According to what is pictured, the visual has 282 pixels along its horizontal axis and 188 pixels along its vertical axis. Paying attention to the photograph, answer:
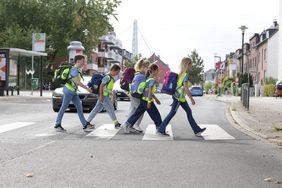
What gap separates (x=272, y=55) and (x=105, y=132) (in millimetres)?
64273

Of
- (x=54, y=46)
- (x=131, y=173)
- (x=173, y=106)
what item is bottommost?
(x=131, y=173)

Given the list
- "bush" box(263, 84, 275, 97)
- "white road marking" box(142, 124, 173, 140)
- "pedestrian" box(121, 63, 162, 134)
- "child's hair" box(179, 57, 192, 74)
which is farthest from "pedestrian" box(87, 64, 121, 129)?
"bush" box(263, 84, 275, 97)

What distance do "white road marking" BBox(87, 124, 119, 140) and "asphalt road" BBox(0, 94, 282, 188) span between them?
2 cm

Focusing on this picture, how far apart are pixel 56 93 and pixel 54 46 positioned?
38.0 meters

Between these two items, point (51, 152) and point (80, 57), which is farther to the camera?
point (80, 57)

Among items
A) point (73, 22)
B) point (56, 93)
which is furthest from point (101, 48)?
point (56, 93)

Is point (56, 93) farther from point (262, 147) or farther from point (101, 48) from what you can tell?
point (101, 48)

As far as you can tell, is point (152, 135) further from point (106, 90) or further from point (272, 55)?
point (272, 55)

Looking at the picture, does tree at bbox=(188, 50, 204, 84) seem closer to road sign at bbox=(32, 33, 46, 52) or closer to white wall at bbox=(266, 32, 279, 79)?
white wall at bbox=(266, 32, 279, 79)

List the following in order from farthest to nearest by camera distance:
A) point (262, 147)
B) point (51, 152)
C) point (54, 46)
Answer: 1. point (54, 46)
2. point (262, 147)
3. point (51, 152)

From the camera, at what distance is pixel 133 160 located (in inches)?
297

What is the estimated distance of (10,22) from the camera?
57.2m

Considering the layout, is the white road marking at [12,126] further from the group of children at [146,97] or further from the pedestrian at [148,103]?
the pedestrian at [148,103]

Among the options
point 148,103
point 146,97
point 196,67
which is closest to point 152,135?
point 148,103
